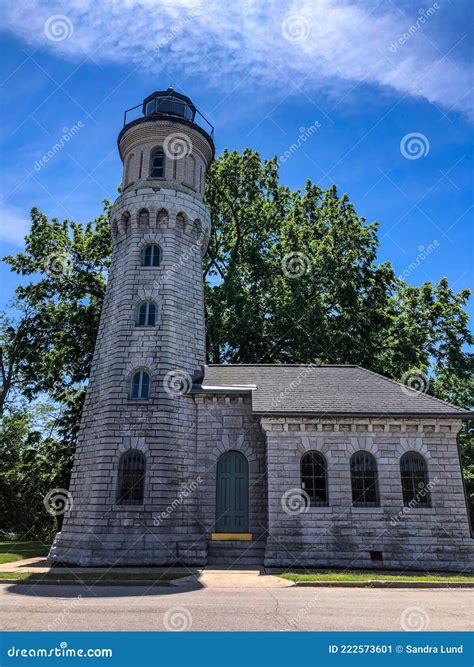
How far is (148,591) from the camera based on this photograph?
10328 millimetres

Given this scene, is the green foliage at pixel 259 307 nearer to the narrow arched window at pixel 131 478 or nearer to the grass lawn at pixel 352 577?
the narrow arched window at pixel 131 478

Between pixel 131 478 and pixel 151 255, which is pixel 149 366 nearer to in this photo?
pixel 131 478

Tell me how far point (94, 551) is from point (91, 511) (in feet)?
4.20

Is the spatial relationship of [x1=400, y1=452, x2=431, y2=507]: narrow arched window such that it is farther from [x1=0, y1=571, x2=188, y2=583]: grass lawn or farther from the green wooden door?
[x1=0, y1=571, x2=188, y2=583]: grass lawn

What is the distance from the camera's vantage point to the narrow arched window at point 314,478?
15.3 meters

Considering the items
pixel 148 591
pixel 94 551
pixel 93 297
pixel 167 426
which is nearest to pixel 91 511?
pixel 94 551

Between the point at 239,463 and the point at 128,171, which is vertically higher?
the point at 128,171

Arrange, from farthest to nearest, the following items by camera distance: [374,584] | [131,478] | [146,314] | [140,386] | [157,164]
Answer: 1. [157,164]
2. [146,314]
3. [140,386]
4. [131,478]
5. [374,584]

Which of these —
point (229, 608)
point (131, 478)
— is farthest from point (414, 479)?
point (131, 478)

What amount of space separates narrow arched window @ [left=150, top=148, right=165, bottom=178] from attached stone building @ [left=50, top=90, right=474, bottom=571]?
480cm

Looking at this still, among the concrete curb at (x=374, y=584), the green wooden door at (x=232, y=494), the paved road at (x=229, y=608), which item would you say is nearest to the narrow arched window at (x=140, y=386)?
the green wooden door at (x=232, y=494)

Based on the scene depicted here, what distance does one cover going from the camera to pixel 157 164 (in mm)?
20797

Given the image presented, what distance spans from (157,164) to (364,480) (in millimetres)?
16350
